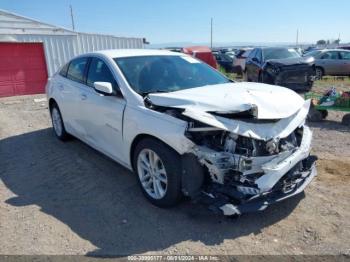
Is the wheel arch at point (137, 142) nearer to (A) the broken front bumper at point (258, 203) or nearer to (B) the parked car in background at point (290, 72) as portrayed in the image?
(A) the broken front bumper at point (258, 203)

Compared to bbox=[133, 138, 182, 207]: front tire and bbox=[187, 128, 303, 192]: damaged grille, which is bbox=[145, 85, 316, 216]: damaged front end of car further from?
bbox=[133, 138, 182, 207]: front tire

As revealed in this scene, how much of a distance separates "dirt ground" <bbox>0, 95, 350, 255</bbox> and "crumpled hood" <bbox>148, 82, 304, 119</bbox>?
1.08 m

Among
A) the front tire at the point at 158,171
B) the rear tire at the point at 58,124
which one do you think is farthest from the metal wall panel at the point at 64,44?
the front tire at the point at 158,171

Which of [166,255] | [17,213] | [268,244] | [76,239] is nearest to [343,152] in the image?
[268,244]

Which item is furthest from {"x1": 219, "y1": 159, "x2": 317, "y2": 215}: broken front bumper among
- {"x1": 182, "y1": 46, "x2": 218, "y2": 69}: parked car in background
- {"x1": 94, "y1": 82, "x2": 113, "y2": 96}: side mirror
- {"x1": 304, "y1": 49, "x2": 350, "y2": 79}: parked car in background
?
{"x1": 304, "y1": 49, "x2": 350, "y2": 79}: parked car in background

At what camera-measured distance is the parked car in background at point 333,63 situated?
16922 mm

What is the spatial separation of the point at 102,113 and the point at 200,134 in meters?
1.66

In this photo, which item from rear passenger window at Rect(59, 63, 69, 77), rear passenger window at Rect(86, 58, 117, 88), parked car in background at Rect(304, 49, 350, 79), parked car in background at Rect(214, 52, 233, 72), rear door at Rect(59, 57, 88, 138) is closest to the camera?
rear passenger window at Rect(86, 58, 117, 88)

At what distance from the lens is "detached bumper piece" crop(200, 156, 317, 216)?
3.04 metres

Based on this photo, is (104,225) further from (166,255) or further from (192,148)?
(192,148)

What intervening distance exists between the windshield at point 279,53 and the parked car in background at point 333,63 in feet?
14.3

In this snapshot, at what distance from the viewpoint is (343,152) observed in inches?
214

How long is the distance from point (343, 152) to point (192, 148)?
344 cm

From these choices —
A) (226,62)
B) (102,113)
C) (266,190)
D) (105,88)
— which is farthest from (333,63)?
(266,190)
